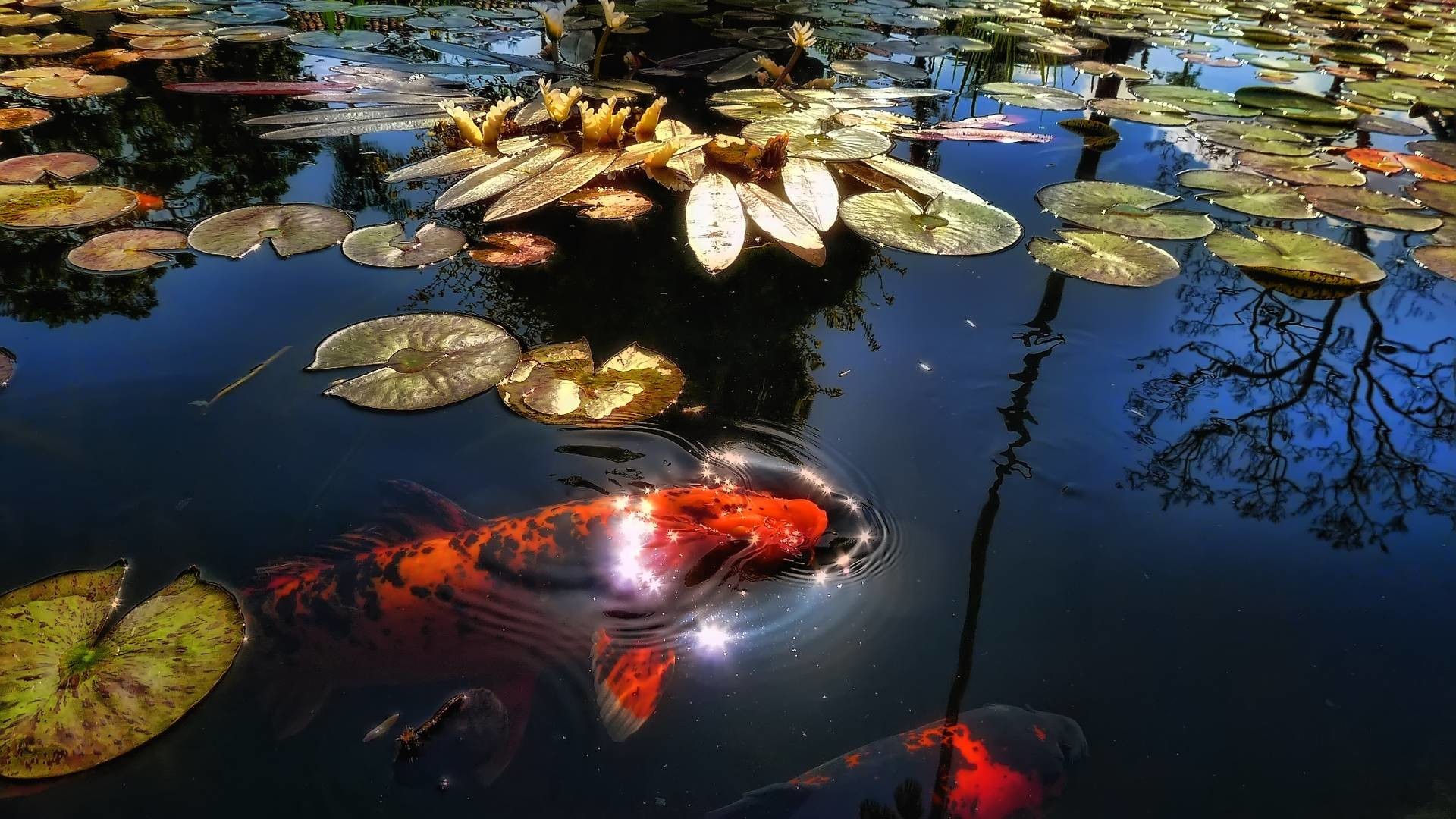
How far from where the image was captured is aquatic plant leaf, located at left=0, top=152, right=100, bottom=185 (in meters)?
2.47

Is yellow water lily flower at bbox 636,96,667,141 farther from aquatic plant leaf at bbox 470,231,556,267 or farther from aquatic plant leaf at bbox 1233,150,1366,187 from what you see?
aquatic plant leaf at bbox 1233,150,1366,187

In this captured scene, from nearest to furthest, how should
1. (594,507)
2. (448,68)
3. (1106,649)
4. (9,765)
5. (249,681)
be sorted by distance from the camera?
(9,765)
(249,681)
(1106,649)
(594,507)
(448,68)

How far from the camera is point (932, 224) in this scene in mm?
2477

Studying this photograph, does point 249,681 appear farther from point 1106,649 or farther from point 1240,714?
point 1240,714

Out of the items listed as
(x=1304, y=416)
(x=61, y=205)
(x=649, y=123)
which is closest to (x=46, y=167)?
(x=61, y=205)

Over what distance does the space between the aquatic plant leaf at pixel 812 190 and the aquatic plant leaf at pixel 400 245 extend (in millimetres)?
1116

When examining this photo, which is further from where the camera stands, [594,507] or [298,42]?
[298,42]

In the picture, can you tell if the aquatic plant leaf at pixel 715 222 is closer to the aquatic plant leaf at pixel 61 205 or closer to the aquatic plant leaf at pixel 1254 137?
the aquatic plant leaf at pixel 61 205

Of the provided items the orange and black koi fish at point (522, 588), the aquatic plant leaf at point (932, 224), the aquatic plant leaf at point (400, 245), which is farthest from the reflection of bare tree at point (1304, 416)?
the aquatic plant leaf at point (400, 245)

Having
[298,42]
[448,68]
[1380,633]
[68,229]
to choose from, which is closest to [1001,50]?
[448,68]

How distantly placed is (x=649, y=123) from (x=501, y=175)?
677 mm

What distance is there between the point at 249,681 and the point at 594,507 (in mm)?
596

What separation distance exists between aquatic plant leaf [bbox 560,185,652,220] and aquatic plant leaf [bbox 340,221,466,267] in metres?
0.44

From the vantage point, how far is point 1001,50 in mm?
5109
